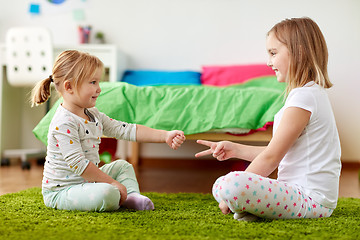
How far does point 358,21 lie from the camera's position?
10.8 feet

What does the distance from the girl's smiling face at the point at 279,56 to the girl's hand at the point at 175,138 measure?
37cm

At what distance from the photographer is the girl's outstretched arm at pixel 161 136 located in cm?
146

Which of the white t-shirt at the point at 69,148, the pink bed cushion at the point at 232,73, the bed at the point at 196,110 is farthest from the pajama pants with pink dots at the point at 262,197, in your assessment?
the pink bed cushion at the point at 232,73

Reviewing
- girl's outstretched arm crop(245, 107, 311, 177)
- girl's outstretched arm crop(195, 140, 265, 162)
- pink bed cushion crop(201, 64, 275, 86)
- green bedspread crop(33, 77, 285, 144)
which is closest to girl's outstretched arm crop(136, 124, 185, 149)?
girl's outstretched arm crop(195, 140, 265, 162)

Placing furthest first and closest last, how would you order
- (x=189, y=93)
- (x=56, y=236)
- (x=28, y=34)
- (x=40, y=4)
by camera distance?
(x=40, y=4)
(x=28, y=34)
(x=189, y=93)
(x=56, y=236)

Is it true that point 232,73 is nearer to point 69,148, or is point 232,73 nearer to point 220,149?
point 220,149

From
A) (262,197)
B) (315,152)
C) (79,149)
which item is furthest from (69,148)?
(315,152)

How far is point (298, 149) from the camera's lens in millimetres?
1260

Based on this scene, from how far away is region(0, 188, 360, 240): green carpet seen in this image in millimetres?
1039

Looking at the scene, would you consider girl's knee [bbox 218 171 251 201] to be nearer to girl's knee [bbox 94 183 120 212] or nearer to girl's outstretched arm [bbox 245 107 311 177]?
girl's outstretched arm [bbox 245 107 311 177]

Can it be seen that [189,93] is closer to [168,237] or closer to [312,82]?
[312,82]

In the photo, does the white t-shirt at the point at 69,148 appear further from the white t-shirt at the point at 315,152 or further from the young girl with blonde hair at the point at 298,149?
the white t-shirt at the point at 315,152

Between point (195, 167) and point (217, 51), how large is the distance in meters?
0.89

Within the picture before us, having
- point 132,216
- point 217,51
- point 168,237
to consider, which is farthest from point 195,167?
point 168,237
